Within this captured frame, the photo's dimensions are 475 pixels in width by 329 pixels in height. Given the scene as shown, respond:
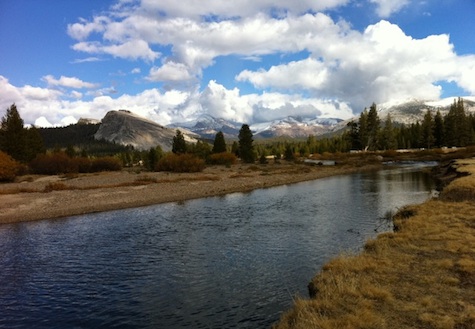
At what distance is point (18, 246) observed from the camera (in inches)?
1195

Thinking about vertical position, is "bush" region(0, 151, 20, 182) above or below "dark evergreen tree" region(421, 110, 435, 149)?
below

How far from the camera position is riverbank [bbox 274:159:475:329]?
11.9m

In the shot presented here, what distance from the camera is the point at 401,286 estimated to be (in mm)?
14977

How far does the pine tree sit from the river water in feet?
214

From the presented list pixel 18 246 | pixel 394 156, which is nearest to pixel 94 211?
pixel 18 246

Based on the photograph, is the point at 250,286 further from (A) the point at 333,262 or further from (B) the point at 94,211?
(B) the point at 94,211

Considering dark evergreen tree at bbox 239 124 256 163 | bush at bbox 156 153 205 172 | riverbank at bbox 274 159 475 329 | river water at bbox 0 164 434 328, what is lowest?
river water at bbox 0 164 434 328

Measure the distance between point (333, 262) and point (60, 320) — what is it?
13.6 metres

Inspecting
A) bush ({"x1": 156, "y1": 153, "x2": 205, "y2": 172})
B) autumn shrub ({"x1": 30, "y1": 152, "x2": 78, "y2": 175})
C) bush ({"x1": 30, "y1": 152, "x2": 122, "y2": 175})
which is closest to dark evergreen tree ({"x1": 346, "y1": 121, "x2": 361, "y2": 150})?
bush ({"x1": 156, "y1": 153, "x2": 205, "y2": 172})

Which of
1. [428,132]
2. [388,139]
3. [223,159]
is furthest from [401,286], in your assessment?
[388,139]

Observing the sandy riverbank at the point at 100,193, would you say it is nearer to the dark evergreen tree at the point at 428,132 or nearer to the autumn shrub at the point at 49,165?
the autumn shrub at the point at 49,165

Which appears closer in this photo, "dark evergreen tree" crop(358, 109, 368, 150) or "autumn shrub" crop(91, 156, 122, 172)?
"autumn shrub" crop(91, 156, 122, 172)

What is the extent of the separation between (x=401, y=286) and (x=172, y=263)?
46.7 feet

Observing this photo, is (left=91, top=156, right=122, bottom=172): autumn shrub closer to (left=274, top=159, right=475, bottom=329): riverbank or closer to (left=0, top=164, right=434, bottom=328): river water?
(left=0, top=164, right=434, bottom=328): river water
